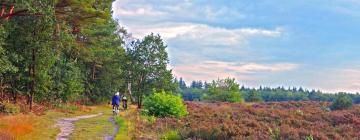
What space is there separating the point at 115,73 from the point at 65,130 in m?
40.7

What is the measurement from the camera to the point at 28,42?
109 feet

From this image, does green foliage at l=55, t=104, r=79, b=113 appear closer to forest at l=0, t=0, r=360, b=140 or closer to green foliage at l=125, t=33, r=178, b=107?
Answer: forest at l=0, t=0, r=360, b=140

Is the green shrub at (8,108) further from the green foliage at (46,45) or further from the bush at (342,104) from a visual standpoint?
the bush at (342,104)

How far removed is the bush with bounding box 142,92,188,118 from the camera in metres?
34.2

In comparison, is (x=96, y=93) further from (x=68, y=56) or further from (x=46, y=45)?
(x=46, y=45)

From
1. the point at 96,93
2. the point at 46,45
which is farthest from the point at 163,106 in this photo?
the point at 96,93

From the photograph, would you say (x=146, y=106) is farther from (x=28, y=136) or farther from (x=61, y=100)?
(x=28, y=136)

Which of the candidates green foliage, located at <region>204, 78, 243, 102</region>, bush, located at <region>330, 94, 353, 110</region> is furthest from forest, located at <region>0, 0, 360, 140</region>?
green foliage, located at <region>204, 78, 243, 102</region>

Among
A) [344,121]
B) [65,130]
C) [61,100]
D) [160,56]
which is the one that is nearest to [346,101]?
[160,56]

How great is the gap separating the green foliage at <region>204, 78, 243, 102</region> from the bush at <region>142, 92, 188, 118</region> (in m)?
58.2

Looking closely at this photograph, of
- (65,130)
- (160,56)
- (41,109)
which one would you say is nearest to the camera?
(65,130)

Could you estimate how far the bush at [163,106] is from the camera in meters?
34.2

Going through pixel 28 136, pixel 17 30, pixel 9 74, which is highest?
pixel 17 30

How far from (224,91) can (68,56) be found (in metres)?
51.7
